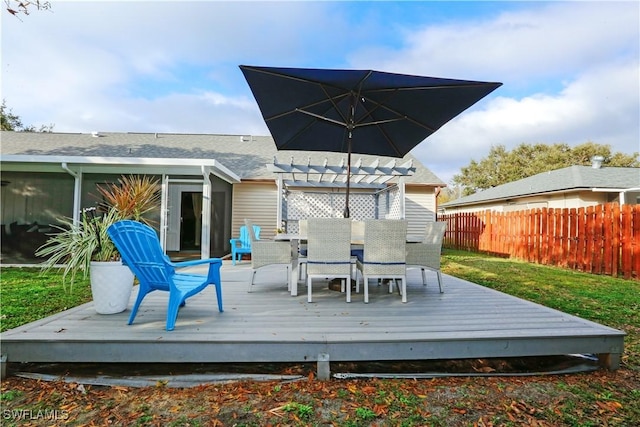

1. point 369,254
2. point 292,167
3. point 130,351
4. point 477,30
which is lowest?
point 130,351

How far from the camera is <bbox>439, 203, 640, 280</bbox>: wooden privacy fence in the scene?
720 centimetres

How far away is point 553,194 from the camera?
12.2m

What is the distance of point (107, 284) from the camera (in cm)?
323

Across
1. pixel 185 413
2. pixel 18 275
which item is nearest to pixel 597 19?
pixel 185 413

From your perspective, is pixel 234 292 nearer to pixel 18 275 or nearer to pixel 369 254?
pixel 369 254

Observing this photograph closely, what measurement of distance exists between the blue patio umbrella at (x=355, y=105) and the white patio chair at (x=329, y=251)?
0.82 m

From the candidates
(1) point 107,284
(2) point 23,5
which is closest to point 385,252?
(1) point 107,284

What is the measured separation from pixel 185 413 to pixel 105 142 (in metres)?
13.9

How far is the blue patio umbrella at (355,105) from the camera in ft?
11.2

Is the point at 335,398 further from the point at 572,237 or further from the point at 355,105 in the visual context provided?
the point at 572,237

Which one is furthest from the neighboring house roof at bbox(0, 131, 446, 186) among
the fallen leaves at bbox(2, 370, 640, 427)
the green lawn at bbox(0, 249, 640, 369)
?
the fallen leaves at bbox(2, 370, 640, 427)

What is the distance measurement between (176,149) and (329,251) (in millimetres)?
10921

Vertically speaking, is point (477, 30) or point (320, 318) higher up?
point (477, 30)

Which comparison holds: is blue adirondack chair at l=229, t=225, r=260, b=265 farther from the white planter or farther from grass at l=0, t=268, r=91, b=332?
the white planter
